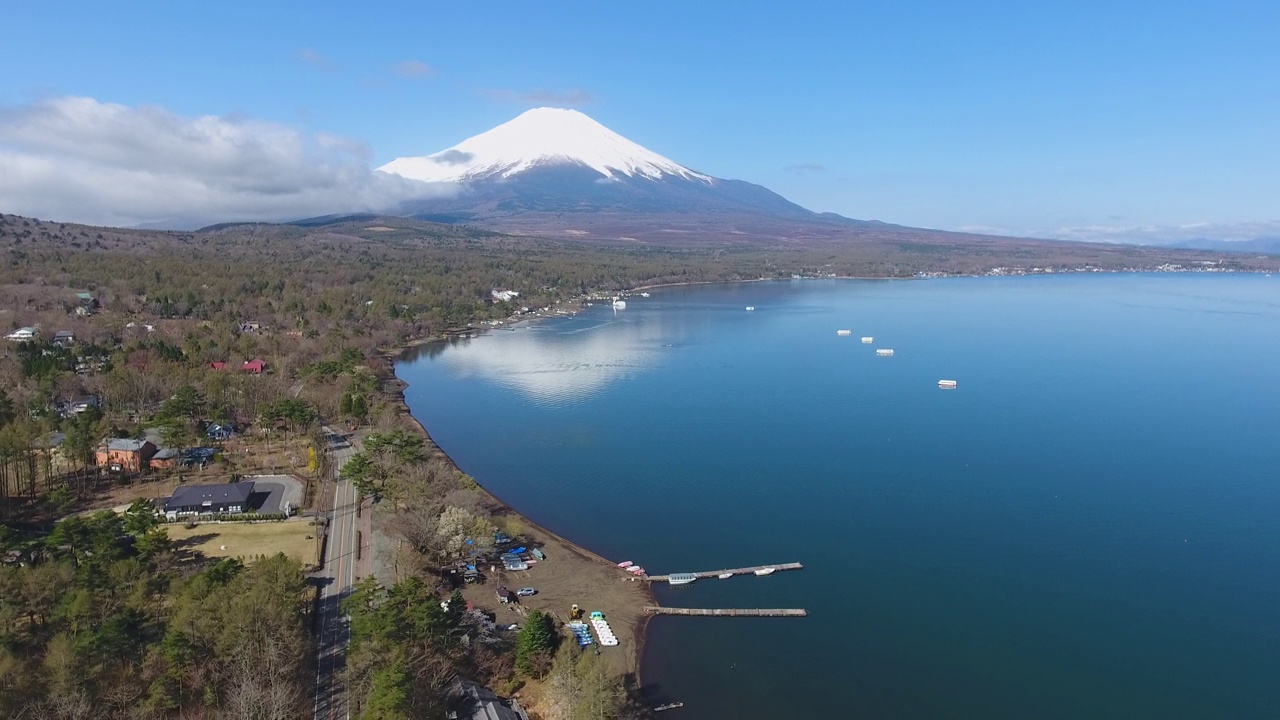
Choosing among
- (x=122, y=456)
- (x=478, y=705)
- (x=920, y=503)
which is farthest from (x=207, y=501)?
(x=920, y=503)

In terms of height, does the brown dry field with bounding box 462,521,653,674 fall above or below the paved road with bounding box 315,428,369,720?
below

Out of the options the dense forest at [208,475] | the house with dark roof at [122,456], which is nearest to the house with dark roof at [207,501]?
the dense forest at [208,475]

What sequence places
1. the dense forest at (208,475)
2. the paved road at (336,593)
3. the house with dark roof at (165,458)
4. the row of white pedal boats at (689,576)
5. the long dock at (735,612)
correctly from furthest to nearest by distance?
the house with dark roof at (165,458), the row of white pedal boats at (689,576), the long dock at (735,612), the paved road at (336,593), the dense forest at (208,475)

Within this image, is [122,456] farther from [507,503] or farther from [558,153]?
[558,153]

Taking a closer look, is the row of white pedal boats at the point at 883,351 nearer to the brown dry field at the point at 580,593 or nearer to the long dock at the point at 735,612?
the long dock at the point at 735,612

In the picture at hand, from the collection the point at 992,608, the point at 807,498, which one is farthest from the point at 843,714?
the point at 807,498

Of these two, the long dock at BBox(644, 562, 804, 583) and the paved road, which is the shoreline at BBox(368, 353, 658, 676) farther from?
the paved road

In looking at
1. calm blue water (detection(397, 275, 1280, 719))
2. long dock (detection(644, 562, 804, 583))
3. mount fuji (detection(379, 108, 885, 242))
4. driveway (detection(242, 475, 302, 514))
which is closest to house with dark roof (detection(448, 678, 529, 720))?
calm blue water (detection(397, 275, 1280, 719))
